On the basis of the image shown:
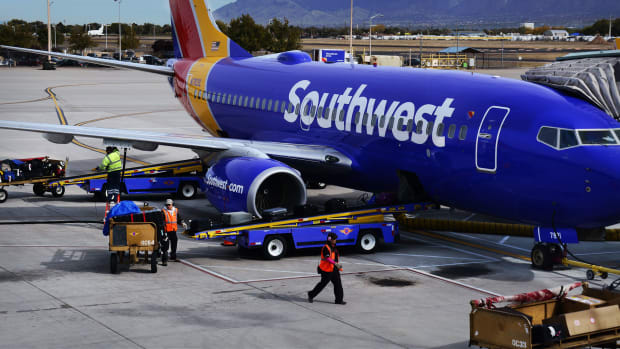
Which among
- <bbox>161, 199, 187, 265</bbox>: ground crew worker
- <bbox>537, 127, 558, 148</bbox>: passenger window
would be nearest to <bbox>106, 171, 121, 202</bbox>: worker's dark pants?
<bbox>161, 199, 187, 265</bbox>: ground crew worker

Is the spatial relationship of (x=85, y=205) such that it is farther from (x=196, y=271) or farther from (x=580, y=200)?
(x=580, y=200)

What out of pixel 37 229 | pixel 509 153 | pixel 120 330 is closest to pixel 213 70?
pixel 37 229

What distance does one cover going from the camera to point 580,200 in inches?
752

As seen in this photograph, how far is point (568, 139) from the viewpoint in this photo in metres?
19.3

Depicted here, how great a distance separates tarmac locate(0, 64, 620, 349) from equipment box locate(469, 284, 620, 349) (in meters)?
1.12

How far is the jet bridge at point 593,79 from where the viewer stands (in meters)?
20.3

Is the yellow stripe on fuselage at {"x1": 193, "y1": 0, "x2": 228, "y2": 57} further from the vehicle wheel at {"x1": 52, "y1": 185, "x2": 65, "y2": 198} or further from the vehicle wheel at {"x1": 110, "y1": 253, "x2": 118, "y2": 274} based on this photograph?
the vehicle wheel at {"x1": 110, "y1": 253, "x2": 118, "y2": 274}

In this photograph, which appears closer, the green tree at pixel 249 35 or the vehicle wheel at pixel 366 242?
the vehicle wheel at pixel 366 242

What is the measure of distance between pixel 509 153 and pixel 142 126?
35592 millimetres

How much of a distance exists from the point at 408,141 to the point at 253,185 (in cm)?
431

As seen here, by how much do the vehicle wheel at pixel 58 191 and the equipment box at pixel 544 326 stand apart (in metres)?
19.7

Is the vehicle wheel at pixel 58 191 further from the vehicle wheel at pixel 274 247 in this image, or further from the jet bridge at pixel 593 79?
the jet bridge at pixel 593 79

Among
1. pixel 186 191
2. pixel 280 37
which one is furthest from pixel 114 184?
pixel 280 37

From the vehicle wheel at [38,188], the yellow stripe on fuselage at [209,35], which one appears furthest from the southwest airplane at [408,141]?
the vehicle wheel at [38,188]
